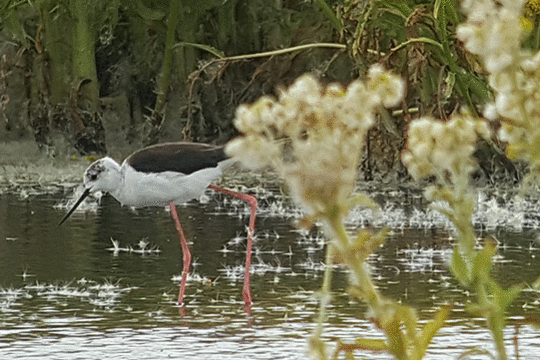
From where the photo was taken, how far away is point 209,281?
979 cm

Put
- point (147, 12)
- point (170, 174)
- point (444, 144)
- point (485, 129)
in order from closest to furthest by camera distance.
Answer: point (444, 144)
point (485, 129)
point (170, 174)
point (147, 12)

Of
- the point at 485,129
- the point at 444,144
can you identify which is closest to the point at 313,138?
the point at 444,144

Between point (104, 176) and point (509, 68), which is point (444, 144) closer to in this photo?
point (509, 68)

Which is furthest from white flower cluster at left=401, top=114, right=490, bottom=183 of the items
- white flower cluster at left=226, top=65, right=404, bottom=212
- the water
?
the water

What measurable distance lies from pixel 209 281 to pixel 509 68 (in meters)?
7.53

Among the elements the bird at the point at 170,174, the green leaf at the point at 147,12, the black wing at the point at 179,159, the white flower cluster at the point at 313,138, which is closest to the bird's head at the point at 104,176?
the bird at the point at 170,174

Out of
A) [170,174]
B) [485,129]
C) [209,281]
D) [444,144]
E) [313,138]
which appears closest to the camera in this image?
[313,138]

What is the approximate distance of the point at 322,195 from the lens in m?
2.31

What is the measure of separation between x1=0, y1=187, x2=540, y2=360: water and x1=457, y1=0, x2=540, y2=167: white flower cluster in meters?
4.15

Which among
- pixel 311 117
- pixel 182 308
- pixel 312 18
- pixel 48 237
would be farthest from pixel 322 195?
pixel 312 18

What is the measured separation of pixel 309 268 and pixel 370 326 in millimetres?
2580

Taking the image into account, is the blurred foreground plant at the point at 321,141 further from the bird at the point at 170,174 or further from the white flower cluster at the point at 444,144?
the bird at the point at 170,174

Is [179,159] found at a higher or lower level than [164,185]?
higher

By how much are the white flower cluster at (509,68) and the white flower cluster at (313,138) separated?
204mm
